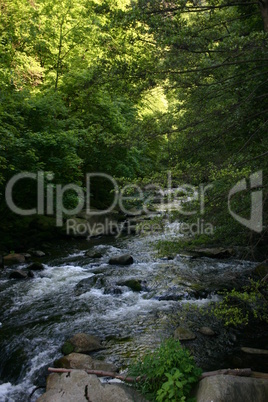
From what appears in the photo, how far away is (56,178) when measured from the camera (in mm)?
13852

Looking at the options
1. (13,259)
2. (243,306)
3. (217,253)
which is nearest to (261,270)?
(243,306)

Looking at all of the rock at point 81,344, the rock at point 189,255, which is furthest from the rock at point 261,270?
the rock at point 81,344

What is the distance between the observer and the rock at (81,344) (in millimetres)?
6160

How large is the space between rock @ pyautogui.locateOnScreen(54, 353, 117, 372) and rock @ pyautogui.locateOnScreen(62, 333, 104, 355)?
1.21 ft

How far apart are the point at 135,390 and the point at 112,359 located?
1.44 meters

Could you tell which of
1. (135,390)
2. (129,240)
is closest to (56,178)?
(129,240)

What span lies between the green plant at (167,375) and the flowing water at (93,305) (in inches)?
46.5

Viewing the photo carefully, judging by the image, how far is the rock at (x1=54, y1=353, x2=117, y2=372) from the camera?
5.45 metres

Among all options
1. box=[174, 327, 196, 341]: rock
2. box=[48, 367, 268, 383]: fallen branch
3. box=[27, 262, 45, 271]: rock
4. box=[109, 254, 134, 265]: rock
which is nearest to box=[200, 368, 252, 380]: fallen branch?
box=[48, 367, 268, 383]: fallen branch

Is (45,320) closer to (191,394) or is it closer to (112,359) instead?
(112,359)

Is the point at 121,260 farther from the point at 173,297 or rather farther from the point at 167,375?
the point at 167,375

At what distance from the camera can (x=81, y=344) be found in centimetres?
625

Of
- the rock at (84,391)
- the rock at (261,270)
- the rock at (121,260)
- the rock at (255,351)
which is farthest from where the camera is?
the rock at (121,260)

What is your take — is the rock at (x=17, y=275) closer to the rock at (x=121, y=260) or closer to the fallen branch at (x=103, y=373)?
the rock at (x=121, y=260)
